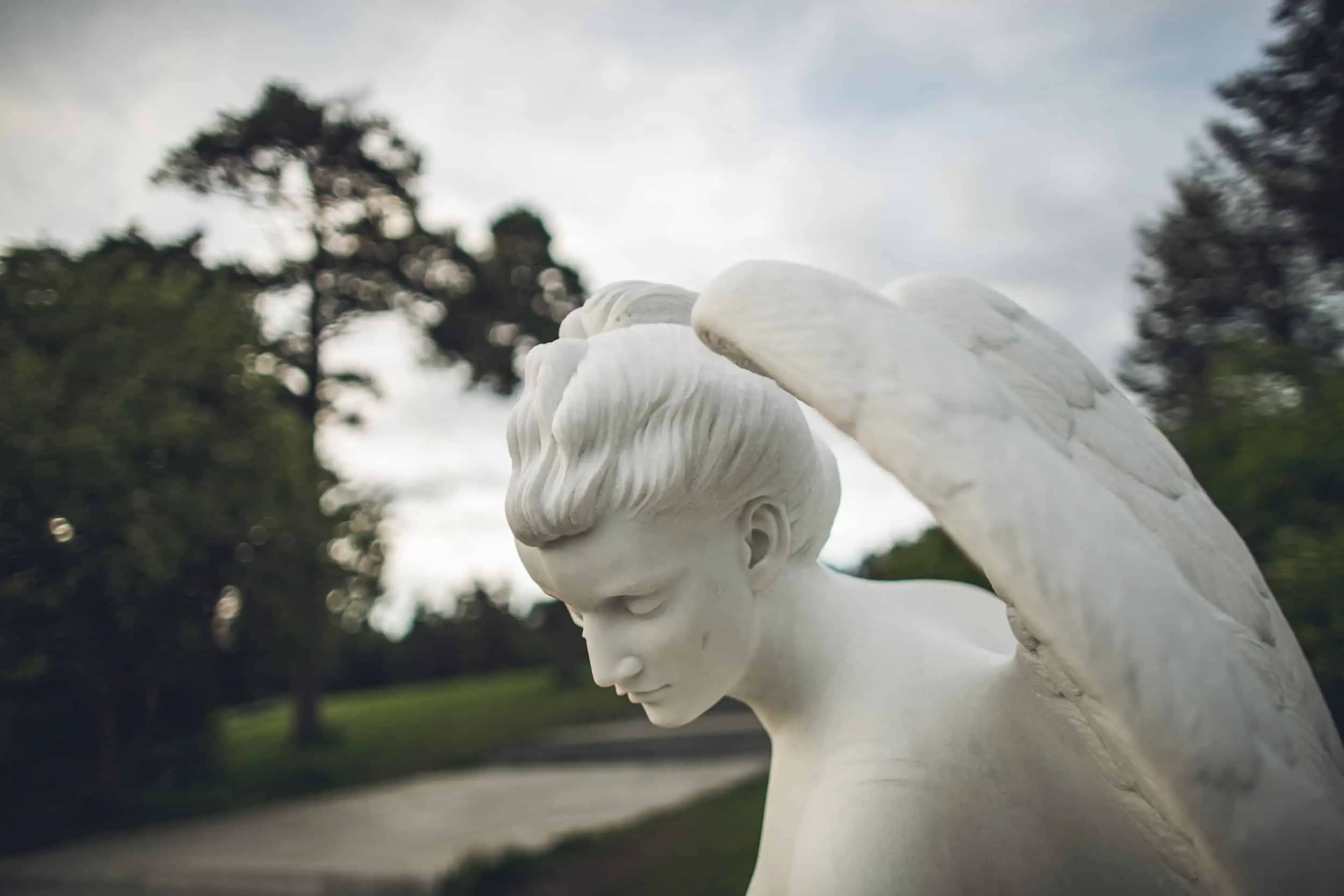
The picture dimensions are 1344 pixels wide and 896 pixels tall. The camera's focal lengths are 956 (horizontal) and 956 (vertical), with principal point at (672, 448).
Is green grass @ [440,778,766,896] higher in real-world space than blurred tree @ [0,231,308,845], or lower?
lower

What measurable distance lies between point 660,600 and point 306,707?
13.7 m

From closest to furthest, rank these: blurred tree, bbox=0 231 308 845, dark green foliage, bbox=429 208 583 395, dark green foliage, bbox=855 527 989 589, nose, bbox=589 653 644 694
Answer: nose, bbox=589 653 644 694 → dark green foliage, bbox=855 527 989 589 → blurred tree, bbox=0 231 308 845 → dark green foliage, bbox=429 208 583 395

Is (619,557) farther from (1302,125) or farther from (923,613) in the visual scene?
(1302,125)

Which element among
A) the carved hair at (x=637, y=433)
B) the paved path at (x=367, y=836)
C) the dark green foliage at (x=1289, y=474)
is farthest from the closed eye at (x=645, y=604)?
the paved path at (x=367, y=836)

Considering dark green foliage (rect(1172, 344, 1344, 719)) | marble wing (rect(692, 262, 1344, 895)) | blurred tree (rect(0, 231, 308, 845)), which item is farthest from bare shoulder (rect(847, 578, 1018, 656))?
blurred tree (rect(0, 231, 308, 845))

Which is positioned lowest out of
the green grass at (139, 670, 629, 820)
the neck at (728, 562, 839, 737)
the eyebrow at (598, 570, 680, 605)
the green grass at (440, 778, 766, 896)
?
the green grass at (440, 778, 766, 896)

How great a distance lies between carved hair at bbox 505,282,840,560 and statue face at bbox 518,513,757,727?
0.04 meters

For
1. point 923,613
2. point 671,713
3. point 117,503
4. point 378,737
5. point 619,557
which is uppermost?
point 117,503

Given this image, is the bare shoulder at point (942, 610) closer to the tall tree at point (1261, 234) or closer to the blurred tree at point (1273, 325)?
the blurred tree at point (1273, 325)

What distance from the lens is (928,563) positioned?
4.80 meters

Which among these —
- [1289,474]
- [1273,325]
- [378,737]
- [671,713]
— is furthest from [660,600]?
[378,737]

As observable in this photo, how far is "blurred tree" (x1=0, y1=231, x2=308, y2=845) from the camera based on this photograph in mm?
6891

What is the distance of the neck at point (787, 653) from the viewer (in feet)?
5.43

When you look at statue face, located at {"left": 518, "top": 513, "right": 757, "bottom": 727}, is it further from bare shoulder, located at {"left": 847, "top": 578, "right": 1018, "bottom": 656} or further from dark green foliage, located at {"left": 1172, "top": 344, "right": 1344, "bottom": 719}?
dark green foliage, located at {"left": 1172, "top": 344, "right": 1344, "bottom": 719}
